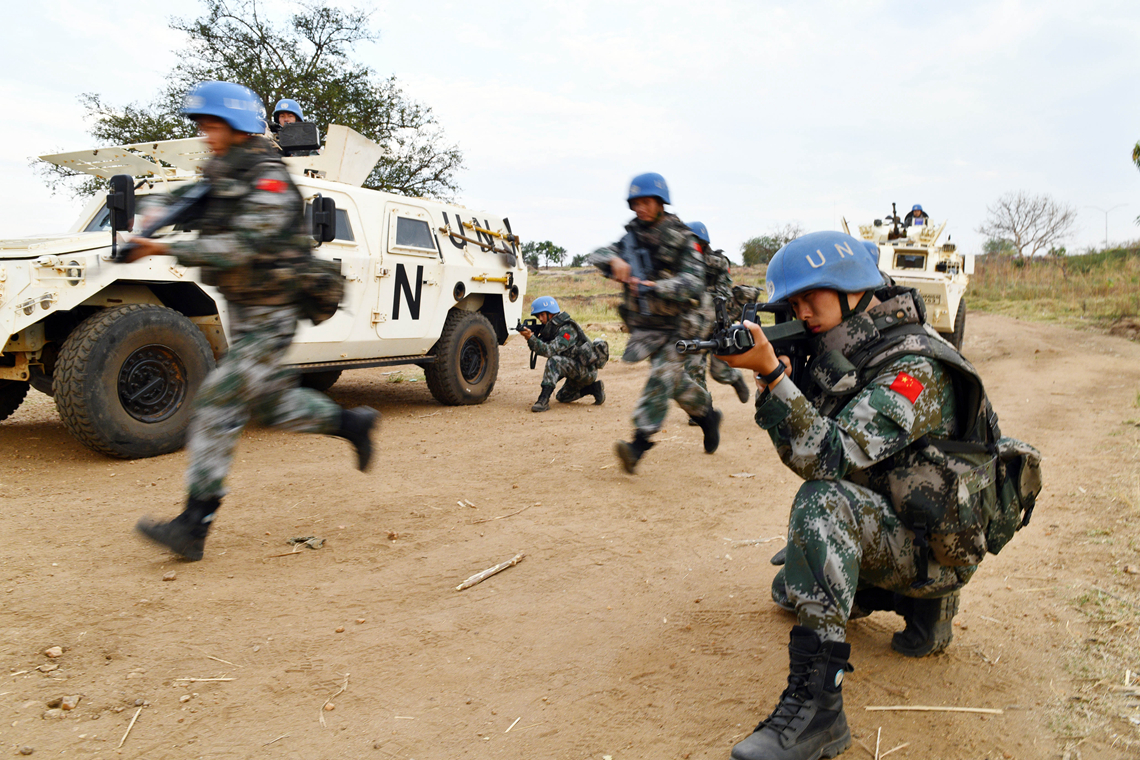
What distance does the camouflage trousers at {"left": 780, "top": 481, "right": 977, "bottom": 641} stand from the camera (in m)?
2.05

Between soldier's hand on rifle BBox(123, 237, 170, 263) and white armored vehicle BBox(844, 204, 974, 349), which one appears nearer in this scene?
soldier's hand on rifle BBox(123, 237, 170, 263)

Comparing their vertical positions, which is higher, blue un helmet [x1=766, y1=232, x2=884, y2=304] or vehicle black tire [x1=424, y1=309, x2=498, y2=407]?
blue un helmet [x1=766, y1=232, x2=884, y2=304]

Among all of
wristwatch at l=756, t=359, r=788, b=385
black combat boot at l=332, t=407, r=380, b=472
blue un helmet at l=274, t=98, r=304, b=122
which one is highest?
blue un helmet at l=274, t=98, r=304, b=122

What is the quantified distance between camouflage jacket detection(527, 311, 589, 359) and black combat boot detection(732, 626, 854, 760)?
5557mm

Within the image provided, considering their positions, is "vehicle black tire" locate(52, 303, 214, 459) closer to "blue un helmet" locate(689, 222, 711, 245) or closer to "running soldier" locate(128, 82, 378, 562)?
"running soldier" locate(128, 82, 378, 562)

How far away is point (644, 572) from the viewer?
3.34 m

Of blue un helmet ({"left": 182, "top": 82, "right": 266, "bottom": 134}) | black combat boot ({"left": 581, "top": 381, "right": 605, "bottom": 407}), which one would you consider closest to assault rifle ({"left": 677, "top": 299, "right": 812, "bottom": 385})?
blue un helmet ({"left": 182, "top": 82, "right": 266, "bottom": 134})

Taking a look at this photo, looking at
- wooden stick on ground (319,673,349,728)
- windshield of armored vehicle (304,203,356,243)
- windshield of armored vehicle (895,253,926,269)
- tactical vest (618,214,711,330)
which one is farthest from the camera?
windshield of armored vehicle (895,253,926,269)

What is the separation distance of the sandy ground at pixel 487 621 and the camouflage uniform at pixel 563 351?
2.44 m

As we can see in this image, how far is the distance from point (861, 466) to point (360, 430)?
2.02 m

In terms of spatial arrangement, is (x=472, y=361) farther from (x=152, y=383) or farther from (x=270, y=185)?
(x=270, y=185)

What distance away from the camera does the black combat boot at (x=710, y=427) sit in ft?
16.4

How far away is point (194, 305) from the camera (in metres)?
5.82

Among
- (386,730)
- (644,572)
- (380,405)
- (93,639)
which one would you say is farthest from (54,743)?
(380,405)
